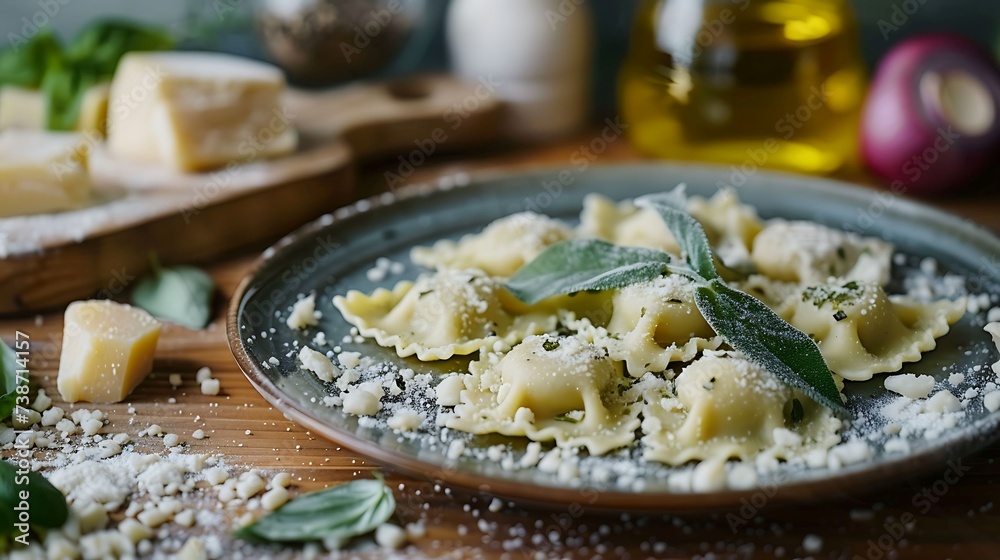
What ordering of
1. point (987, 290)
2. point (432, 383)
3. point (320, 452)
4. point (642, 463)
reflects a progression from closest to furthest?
1. point (642, 463)
2. point (320, 452)
3. point (432, 383)
4. point (987, 290)

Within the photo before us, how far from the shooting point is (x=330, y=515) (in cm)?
171

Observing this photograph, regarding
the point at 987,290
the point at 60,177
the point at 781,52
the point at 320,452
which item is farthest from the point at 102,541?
the point at 781,52

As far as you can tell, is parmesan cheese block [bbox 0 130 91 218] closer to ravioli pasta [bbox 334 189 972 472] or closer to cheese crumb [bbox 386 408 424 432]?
ravioli pasta [bbox 334 189 972 472]

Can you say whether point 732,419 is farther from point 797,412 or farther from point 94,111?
point 94,111

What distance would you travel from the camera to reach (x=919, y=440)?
1.81 m

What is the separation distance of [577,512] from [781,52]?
6.38ft

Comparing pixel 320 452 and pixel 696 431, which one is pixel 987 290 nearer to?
pixel 696 431

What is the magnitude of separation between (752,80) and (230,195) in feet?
5.45

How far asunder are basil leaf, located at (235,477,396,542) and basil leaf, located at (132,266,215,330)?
3.02 feet

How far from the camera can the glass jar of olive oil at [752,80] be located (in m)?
3.13

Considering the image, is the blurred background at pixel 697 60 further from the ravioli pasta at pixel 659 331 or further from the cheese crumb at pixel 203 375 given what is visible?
the cheese crumb at pixel 203 375

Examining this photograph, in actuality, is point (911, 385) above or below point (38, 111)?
below

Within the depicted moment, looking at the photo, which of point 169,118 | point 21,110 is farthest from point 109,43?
point 169,118

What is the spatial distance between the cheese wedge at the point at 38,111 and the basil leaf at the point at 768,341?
2.21m
